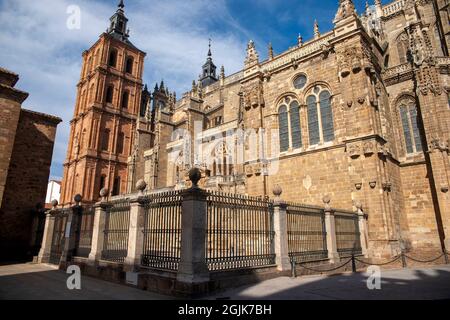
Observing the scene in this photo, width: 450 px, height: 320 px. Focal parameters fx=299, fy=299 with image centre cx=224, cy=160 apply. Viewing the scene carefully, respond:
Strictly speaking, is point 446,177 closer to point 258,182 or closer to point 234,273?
point 258,182

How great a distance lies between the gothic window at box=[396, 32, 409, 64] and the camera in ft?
68.1

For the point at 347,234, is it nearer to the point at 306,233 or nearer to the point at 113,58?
the point at 306,233

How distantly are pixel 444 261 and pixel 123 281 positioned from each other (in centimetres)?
1356

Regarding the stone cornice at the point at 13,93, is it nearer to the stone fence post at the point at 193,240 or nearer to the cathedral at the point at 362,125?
the cathedral at the point at 362,125

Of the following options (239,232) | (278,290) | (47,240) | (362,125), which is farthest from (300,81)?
(47,240)

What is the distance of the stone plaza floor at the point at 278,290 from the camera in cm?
634

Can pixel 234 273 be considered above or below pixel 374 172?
below

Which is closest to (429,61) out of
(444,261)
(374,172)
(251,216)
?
(374,172)

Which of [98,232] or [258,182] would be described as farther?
[258,182]

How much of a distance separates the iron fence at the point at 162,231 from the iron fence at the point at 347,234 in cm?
688

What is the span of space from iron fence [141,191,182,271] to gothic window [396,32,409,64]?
20.4 m

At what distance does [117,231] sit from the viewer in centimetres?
948

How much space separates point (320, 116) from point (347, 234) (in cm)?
651

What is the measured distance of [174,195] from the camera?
25.3ft
